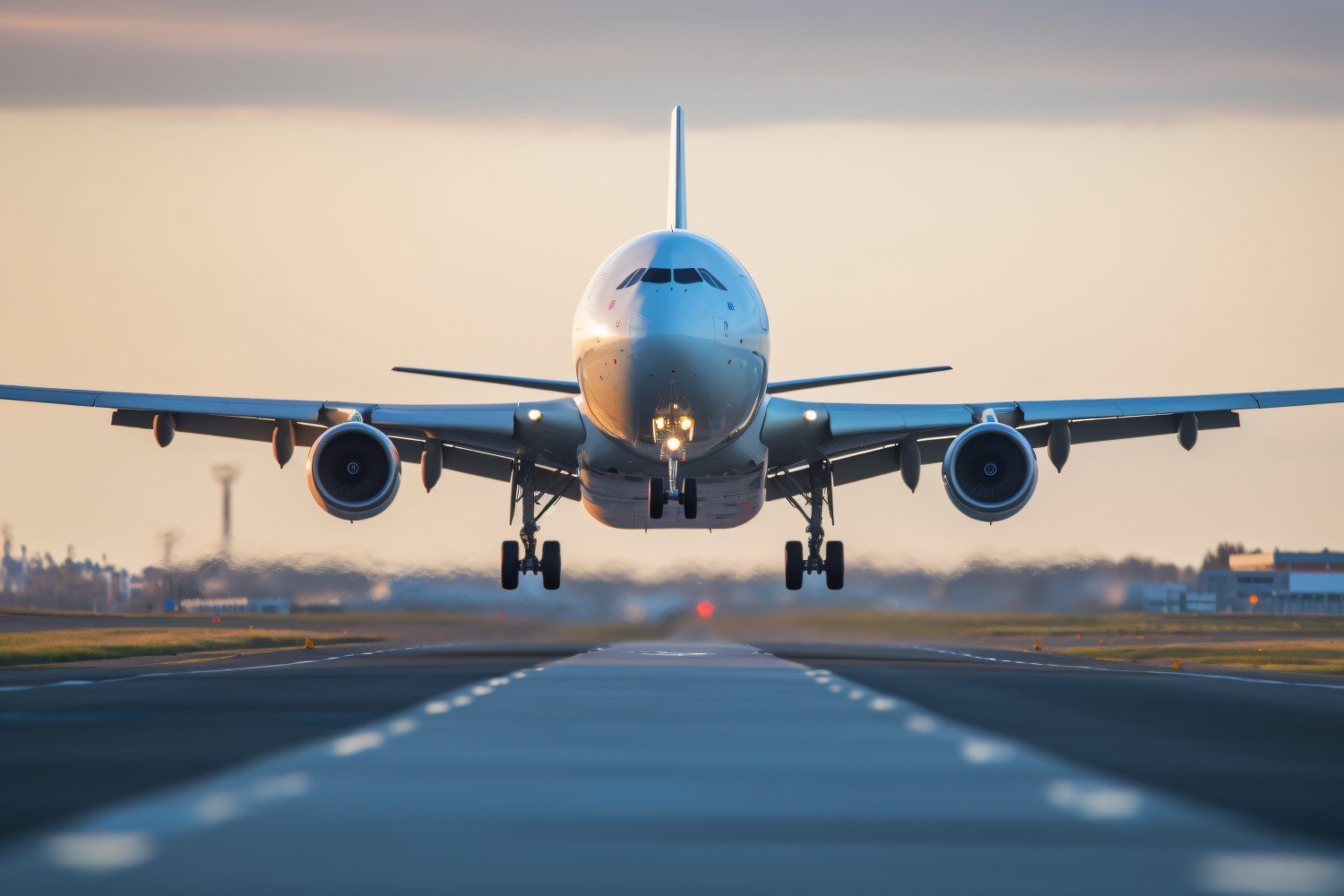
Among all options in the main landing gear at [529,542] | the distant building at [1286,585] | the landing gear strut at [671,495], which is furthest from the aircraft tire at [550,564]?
the distant building at [1286,585]

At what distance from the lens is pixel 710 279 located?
31141 mm

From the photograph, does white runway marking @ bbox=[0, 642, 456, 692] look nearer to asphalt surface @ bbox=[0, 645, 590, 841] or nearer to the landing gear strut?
asphalt surface @ bbox=[0, 645, 590, 841]

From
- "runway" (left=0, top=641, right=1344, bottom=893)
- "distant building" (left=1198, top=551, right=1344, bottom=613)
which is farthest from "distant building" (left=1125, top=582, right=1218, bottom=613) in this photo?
"runway" (left=0, top=641, right=1344, bottom=893)

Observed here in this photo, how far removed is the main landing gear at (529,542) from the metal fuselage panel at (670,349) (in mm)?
5204

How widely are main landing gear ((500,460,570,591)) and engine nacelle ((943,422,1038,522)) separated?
9217 millimetres

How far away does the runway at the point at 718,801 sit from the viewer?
25.3ft

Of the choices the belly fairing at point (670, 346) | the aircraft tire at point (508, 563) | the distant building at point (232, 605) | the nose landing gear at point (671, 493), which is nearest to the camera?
the belly fairing at point (670, 346)

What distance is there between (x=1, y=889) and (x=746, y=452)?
1137 inches

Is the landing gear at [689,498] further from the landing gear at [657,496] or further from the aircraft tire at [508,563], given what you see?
the aircraft tire at [508,563]

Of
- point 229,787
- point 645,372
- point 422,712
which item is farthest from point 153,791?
point 645,372

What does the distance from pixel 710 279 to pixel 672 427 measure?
2586 millimetres

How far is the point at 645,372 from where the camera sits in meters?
30.2

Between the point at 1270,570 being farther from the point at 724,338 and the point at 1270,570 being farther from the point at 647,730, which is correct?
the point at 647,730

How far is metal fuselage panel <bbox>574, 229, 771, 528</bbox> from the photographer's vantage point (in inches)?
1184
